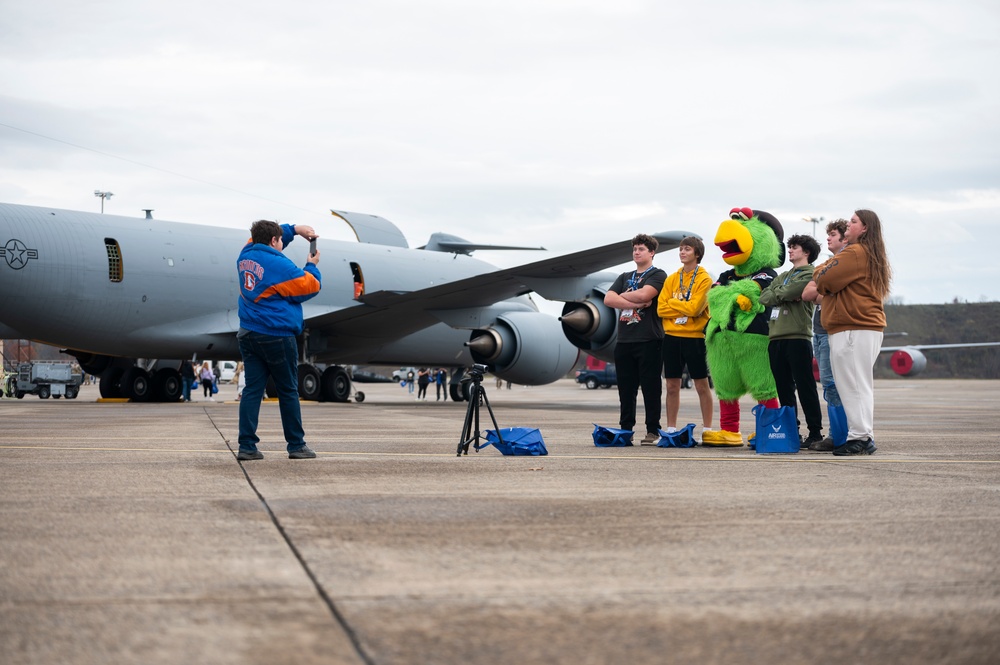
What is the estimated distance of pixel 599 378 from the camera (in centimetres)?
5403

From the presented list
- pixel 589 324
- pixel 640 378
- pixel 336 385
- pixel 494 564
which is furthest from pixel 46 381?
pixel 494 564

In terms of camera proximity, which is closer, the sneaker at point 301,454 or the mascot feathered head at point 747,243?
the sneaker at point 301,454

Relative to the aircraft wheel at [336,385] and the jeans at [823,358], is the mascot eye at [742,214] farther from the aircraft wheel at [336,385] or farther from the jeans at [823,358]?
the aircraft wheel at [336,385]

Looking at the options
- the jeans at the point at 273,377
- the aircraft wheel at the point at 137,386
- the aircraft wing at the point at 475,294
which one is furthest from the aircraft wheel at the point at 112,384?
the jeans at the point at 273,377

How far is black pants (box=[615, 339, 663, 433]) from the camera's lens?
8.63 meters

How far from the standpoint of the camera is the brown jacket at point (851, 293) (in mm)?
7293

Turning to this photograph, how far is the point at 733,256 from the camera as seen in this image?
28.1 feet

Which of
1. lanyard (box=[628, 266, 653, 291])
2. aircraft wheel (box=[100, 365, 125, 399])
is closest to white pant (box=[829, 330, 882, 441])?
lanyard (box=[628, 266, 653, 291])

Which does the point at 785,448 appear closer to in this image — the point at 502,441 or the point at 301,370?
the point at 502,441

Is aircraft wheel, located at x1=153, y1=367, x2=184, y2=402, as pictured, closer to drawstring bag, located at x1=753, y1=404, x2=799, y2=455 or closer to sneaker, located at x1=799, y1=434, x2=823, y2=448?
sneaker, located at x1=799, y1=434, x2=823, y2=448

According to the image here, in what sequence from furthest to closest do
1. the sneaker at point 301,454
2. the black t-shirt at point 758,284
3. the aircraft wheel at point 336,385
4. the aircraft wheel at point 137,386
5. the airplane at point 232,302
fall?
the aircraft wheel at point 336,385, the aircraft wheel at point 137,386, the airplane at point 232,302, the black t-shirt at point 758,284, the sneaker at point 301,454

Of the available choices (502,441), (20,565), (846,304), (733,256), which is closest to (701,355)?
(733,256)

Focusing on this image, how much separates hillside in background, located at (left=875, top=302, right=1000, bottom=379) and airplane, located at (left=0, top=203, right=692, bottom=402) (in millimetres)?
98223

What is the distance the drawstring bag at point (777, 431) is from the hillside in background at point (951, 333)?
108537mm
